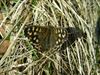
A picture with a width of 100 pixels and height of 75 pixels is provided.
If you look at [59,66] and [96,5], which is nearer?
[59,66]

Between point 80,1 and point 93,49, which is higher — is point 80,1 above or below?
above

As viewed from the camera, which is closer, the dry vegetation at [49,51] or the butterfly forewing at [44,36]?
the butterfly forewing at [44,36]

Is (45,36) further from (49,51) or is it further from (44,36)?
(49,51)

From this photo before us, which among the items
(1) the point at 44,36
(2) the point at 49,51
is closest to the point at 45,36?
(1) the point at 44,36

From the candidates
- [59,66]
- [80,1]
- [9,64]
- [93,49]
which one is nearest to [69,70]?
[59,66]

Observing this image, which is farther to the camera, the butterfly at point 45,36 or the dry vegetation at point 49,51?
the dry vegetation at point 49,51

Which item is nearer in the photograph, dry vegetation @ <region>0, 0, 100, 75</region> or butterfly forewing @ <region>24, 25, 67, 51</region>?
butterfly forewing @ <region>24, 25, 67, 51</region>

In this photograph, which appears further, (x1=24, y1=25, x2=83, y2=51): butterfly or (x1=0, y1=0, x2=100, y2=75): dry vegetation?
(x1=0, y1=0, x2=100, y2=75): dry vegetation

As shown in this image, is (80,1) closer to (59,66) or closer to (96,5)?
(96,5)
